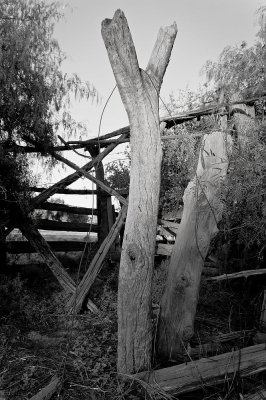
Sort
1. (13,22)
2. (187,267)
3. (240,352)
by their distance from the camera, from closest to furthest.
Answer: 1. (240,352)
2. (187,267)
3. (13,22)

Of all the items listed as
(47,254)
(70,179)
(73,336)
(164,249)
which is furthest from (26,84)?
(164,249)

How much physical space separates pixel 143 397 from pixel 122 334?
1.94 feet

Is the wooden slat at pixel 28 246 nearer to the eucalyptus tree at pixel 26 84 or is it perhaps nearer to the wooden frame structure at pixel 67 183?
the wooden frame structure at pixel 67 183

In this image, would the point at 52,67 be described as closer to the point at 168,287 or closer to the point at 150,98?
the point at 150,98

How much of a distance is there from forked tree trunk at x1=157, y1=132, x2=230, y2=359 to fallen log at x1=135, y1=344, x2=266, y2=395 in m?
0.44

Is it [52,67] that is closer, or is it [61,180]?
[52,67]

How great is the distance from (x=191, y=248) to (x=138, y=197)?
3.84ft

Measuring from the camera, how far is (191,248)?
13.9ft

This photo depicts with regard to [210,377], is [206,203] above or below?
above

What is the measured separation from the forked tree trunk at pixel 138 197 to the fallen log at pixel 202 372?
0.19m

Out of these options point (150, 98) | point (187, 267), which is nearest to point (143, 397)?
point (187, 267)

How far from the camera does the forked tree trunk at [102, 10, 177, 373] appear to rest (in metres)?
3.40

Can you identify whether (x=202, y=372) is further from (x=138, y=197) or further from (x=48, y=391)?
(x=138, y=197)

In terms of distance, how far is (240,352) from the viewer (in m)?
3.52
